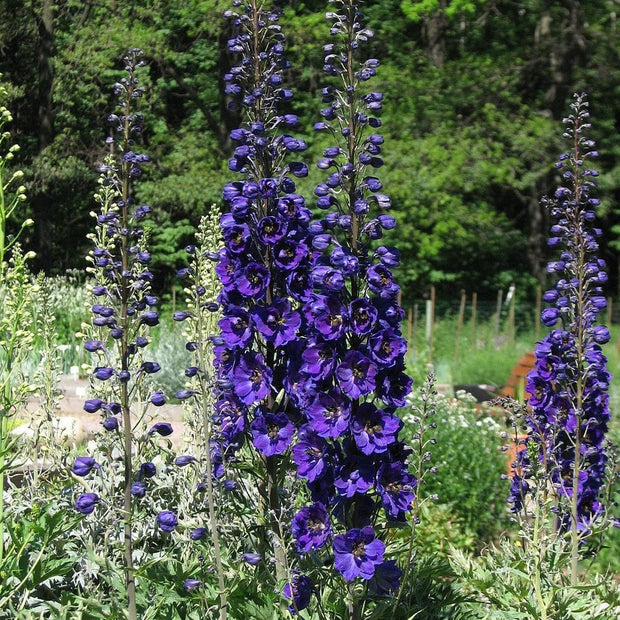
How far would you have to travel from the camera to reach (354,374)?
2.72m

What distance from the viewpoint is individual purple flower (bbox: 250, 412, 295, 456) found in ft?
10.0

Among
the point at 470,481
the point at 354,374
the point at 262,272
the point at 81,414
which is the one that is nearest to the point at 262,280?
the point at 262,272

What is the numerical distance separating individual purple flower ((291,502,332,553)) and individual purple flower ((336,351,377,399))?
1.33 feet

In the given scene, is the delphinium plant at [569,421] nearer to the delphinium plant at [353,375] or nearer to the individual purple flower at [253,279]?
the delphinium plant at [353,375]

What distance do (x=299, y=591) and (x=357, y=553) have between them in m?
0.33

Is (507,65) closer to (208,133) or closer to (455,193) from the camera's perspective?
(455,193)

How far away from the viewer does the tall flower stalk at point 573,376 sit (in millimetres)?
3410

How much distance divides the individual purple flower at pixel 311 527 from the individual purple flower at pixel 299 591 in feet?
0.63

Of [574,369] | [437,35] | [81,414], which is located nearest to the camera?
[574,369]

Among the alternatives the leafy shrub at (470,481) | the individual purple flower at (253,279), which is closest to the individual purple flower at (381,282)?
the individual purple flower at (253,279)

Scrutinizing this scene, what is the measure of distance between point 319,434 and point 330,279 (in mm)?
484

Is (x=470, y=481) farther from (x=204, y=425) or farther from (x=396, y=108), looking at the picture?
(x=396, y=108)

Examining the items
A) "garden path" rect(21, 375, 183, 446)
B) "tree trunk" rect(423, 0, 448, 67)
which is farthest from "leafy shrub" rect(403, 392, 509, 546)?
"tree trunk" rect(423, 0, 448, 67)

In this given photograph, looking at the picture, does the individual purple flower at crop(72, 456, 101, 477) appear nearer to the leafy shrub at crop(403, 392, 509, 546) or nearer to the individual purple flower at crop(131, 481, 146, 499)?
the individual purple flower at crop(131, 481, 146, 499)
